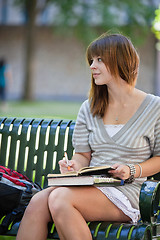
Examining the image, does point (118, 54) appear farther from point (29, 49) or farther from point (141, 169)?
point (29, 49)

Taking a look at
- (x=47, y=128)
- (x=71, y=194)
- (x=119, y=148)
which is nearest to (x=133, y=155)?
(x=119, y=148)

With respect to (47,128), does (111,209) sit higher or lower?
lower

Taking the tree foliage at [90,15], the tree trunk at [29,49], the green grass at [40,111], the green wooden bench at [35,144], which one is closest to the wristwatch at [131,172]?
the green wooden bench at [35,144]

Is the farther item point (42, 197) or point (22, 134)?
point (22, 134)

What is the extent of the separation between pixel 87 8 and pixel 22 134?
63.4 feet

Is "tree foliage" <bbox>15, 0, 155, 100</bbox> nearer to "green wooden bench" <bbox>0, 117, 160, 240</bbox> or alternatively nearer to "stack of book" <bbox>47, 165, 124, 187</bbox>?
"green wooden bench" <bbox>0, 117, 160, 240</bbox>

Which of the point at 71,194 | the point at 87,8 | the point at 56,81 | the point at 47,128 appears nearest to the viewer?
the point at 71,194

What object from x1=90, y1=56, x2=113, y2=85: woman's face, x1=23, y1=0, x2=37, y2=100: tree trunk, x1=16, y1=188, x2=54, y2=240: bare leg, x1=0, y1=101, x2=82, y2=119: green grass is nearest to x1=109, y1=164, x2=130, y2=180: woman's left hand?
x1=16, y1=188, x2=54, y2=240: bare leg

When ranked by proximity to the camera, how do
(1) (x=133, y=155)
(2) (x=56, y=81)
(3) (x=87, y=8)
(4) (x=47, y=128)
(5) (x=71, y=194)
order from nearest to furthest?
1. (5) (x=71, y=194)
2. (1) (x=133, y=155)
3. (4) (x=47, y=128)
4. (3) (x=87, y=8)
5. (2) (x=56, y=81)

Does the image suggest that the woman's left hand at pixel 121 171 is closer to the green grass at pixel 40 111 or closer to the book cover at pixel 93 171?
the book cover at pixel 93 171

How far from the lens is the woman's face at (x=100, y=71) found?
3297 mm

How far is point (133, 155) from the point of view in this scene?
3.26m

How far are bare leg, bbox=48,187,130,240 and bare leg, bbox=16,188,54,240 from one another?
6 cm

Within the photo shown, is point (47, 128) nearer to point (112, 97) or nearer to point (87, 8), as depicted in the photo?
point (112, 97)
